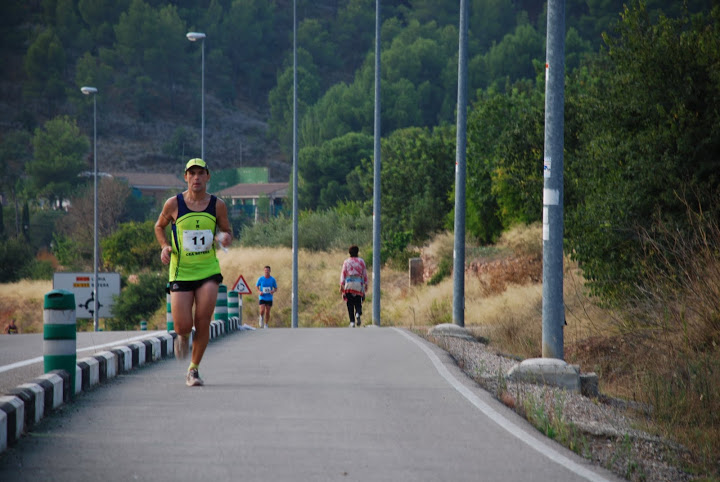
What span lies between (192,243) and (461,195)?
37.9 feet

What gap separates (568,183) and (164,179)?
93267mm

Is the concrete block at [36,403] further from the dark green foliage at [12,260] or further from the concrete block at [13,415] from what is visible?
the dark green foliage at [12,260]

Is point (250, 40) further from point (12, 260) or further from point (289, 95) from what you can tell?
point (12, 260)

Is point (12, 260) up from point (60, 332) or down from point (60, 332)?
down

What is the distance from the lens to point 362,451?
21.5 feet

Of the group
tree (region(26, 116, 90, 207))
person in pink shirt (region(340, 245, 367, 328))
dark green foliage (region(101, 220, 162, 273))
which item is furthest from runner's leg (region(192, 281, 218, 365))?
tree (region(26, 116, 90, 207))

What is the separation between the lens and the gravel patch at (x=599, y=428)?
6457 millimetres

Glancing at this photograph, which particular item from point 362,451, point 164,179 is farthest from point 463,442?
point 164,179

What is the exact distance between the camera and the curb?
6812mm

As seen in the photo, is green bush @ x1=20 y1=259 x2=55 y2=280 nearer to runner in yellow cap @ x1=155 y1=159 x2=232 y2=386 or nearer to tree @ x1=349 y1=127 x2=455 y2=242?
tree @ x1=349 y1=127 x2=455 y2=242

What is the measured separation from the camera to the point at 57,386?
8.33 m

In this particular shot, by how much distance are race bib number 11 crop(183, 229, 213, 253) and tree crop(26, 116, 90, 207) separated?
90633 millimetres

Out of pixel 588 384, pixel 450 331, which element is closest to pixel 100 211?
pixel 450 331

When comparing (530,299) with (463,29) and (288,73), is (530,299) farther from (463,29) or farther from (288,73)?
(288,73)
